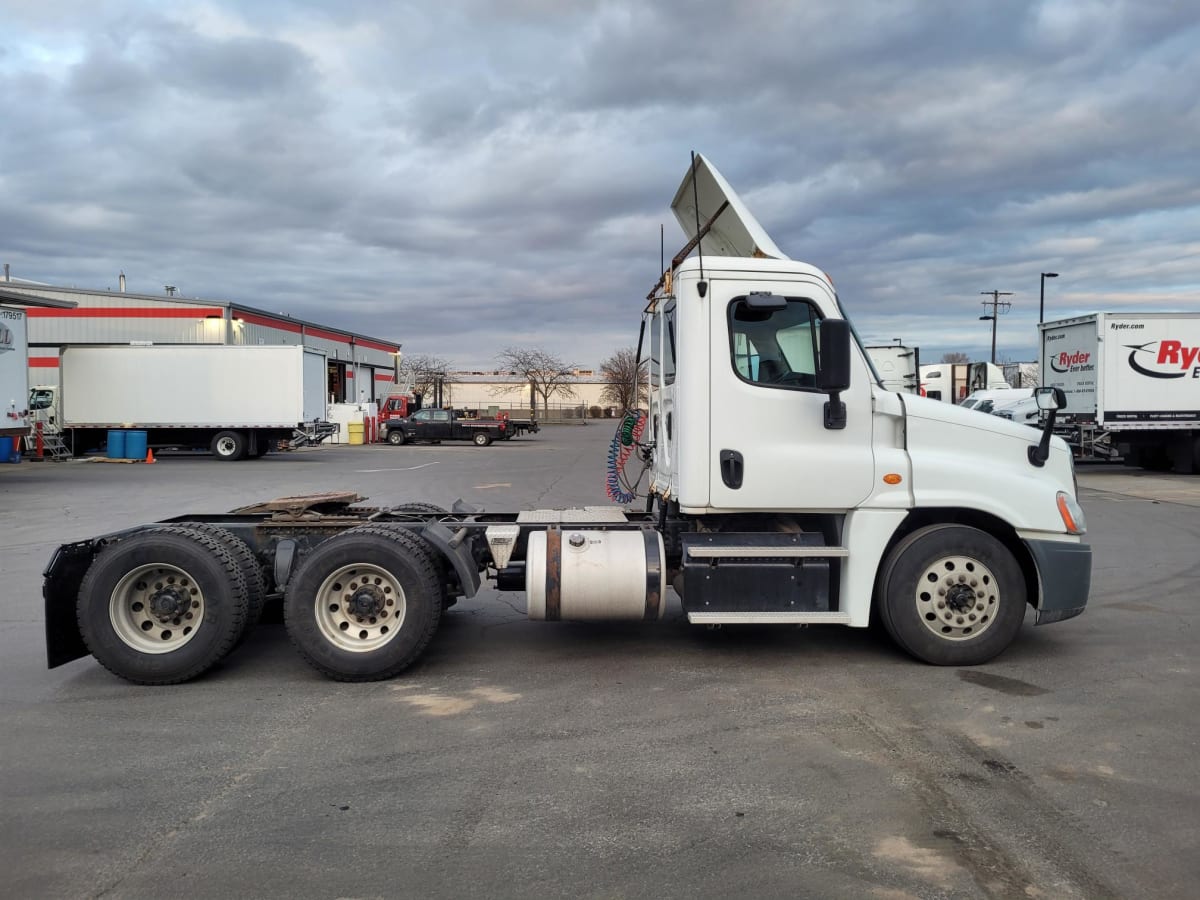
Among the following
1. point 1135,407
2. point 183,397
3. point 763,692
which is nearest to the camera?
point 763,692

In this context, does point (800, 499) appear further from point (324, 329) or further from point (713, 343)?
point (324, 329)

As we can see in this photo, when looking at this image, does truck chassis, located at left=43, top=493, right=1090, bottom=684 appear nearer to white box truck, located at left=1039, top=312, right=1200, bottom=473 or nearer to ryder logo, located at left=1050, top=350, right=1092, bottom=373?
white box truck, located at left=1039, top=312, right=1200, bottom=473

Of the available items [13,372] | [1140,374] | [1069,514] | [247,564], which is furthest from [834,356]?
[13,372]

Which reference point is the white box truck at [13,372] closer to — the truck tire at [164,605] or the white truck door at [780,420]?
the truck tire at [164,605]

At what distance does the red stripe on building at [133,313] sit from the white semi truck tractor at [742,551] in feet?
133

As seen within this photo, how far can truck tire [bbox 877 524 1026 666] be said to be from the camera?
5.70m

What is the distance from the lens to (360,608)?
5578 mm

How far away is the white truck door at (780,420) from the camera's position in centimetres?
571

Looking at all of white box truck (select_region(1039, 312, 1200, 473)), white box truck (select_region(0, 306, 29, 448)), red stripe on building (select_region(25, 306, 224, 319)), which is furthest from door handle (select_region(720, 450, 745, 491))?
red stripe on building (select_region(25, 306, 224, 319))

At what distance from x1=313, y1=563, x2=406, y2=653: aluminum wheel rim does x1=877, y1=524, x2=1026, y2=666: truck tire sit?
123 inches

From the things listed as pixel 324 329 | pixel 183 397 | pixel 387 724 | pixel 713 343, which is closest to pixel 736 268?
pixel 713 343

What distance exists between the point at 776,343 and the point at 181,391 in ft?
86.7

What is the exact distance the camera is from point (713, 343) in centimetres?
575

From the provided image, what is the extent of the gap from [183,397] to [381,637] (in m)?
25.4
